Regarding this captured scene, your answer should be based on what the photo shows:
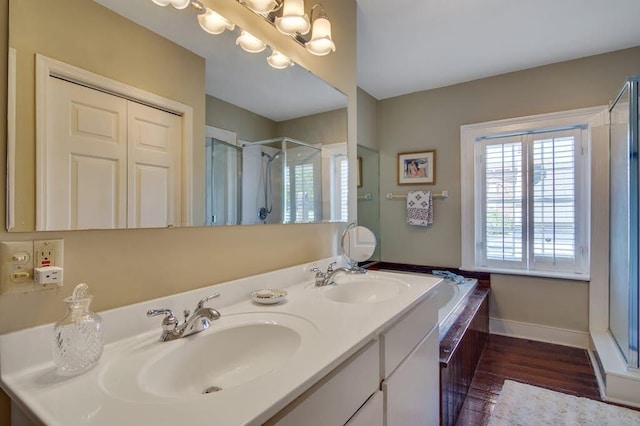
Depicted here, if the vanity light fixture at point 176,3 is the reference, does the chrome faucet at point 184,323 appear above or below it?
below

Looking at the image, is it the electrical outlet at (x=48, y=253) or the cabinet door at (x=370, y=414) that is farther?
the cabinet door at (x=370, y=414)

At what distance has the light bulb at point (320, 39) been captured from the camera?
156 cm

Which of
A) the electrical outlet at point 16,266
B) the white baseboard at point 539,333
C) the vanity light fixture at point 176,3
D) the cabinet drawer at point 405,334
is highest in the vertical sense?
the vanity light fixture at point 176,3

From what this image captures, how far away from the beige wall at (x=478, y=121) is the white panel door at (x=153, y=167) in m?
2.74

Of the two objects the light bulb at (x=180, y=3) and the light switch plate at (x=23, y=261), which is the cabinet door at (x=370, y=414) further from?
the light bulb at (x=180, y=3)

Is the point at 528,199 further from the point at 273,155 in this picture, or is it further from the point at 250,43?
the point at 250,43

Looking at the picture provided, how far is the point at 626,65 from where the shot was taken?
2506 millimetres

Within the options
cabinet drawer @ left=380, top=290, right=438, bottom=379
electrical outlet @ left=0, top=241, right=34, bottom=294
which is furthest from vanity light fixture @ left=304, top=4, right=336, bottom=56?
electrical outlet @ left=0, top=241, right=34, bottom=294

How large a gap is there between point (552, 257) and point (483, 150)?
1.12 metres

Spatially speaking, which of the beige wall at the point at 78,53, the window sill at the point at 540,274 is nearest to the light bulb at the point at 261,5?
the beige wall at the point at 78,53

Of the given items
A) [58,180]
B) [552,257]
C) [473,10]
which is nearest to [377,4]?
[473,10]

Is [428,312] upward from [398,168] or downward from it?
downward

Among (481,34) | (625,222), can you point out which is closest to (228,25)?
(481,34)

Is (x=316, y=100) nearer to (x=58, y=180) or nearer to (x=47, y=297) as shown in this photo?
(x=58, y=180)
